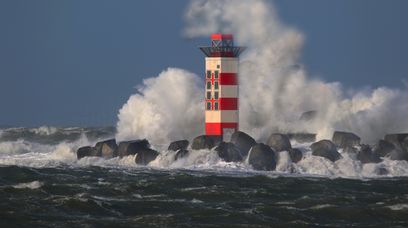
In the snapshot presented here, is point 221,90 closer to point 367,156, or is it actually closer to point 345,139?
point 345,139

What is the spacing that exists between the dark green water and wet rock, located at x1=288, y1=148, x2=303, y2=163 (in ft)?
10.1

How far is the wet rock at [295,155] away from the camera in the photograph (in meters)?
39.9

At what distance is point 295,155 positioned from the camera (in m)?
40.1

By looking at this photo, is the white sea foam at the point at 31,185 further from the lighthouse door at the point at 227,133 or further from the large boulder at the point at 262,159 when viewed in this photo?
the lighthouse door at the point at 227,133

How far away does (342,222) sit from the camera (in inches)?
1112

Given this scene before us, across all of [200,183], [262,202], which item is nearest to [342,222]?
[262,202]

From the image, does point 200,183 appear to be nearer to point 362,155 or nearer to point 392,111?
point 362,155

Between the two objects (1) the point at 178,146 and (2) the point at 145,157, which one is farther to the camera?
(1) the point at 178,146

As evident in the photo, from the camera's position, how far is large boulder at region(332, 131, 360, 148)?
136ft

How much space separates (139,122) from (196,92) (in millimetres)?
2698

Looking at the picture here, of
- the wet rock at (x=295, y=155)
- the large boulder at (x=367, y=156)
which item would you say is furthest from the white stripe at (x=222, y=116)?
the large boulder at (x=367, y=156)

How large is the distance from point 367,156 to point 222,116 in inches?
229

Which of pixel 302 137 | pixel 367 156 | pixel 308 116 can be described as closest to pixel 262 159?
pixel 367 156

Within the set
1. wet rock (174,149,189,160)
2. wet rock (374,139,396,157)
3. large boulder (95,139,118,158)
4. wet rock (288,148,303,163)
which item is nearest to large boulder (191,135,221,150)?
wet rock (174,149,189,160)
